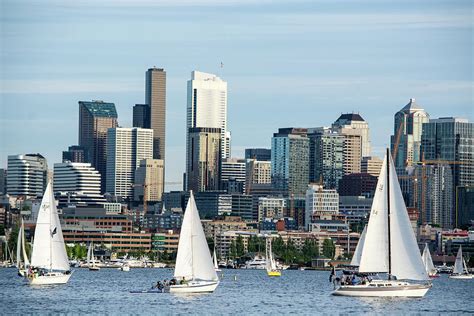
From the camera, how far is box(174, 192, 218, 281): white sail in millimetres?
102438

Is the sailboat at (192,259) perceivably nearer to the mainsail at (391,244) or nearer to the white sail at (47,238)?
the mainsail at (391,244)

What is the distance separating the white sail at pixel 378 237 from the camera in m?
95.9

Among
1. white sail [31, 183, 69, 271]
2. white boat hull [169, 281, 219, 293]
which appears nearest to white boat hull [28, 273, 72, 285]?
white sail [31, 183, 69, 271]

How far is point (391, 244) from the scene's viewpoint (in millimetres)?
95812

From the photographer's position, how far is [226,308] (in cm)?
9600

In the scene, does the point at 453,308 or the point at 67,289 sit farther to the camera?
the point at 67,289

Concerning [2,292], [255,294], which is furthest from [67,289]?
[255,294]

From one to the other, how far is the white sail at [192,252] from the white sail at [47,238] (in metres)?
15.2

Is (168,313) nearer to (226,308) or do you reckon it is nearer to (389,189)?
(226,308)

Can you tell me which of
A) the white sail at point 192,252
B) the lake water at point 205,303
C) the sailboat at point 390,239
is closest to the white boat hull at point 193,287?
the white sail at point 192,252

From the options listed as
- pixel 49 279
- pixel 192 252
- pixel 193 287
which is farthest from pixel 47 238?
pixel 192 252

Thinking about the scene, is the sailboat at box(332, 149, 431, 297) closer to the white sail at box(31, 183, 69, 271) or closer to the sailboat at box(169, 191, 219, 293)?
the sailboat at box(169, 191, 219, 293)

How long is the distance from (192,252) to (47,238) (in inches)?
688

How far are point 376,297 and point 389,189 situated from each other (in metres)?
7.33
